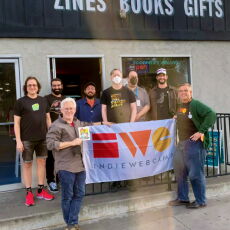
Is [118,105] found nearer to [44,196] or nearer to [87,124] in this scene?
[87,124]

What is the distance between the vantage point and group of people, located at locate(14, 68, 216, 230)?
4.09 metres

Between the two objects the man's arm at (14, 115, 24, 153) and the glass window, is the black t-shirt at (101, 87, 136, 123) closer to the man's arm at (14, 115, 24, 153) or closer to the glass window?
the man's arm at (14, 115, 24, 153)

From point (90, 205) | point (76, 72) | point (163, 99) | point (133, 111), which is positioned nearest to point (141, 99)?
point (163, 99)

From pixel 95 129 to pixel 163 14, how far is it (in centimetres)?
331

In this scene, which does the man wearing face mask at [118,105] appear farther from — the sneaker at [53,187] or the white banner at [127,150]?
the sneaker at [53,187]

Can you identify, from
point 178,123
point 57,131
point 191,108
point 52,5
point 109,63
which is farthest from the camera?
point 109,63

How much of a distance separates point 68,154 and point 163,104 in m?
2.25

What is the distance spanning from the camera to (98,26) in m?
6.33

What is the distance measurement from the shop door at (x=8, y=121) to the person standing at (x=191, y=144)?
9.28 ft

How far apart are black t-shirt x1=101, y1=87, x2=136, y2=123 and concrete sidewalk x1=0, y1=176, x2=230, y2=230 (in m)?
1.21

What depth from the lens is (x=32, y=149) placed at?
5.05m

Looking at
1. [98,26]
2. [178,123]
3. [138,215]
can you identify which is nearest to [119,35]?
[98,26]

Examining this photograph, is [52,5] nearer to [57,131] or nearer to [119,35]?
[119,35]

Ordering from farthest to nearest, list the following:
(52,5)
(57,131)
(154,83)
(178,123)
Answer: (154,83) → (52,5) → (178,123) → (57,131)
